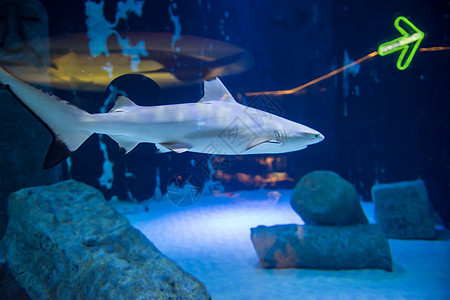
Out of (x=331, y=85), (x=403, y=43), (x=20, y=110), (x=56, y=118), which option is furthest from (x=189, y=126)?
(x=331, y=85)

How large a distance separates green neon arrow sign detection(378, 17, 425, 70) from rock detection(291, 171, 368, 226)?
461 centimetres

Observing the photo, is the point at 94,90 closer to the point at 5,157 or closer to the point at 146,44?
the point at 5,157

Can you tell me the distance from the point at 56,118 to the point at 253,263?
12.4 feet

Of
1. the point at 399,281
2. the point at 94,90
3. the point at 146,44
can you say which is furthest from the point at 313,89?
the point at 94,90

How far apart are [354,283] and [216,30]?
7899 mm

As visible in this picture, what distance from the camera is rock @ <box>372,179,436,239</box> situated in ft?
17.1

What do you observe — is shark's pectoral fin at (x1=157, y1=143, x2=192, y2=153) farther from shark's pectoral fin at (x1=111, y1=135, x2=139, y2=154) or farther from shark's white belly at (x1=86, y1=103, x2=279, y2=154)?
shark's pectoral fin at (x1=111, y1=135, x2=139, y2=154)

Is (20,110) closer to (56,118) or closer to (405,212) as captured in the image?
(56,118)

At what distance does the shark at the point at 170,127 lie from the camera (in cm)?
143

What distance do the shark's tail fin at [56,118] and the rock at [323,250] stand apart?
11.2 feet

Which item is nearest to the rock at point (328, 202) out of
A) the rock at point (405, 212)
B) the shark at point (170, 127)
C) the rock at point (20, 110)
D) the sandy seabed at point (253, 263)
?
the sandy seabed at point (253, 263)

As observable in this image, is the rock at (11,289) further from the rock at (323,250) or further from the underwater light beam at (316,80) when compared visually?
the underwater light beam at (316,80)

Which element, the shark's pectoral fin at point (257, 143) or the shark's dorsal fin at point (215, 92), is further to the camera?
the shark's dorsal fin at point (215, 92)

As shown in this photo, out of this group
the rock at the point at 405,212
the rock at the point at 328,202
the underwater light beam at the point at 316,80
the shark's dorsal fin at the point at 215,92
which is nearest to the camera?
the shark's dorsal fin at the point at 215,92
